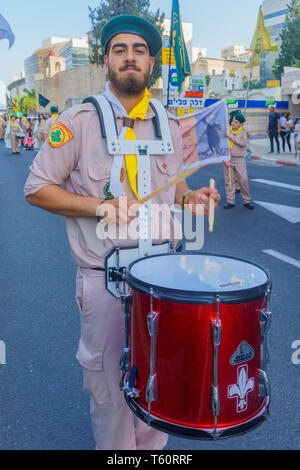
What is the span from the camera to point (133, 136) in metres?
1.97

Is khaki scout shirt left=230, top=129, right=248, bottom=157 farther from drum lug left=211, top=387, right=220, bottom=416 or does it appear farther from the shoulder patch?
drum lug left=211, top=387, right=220, bottom=416

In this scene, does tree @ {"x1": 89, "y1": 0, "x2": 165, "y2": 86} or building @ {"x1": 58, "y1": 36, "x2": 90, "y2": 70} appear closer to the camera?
tree @ {"x1": 89, "y1": 0, "x2": 165, "y2": 86}

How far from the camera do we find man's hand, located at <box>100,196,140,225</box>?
1819mm

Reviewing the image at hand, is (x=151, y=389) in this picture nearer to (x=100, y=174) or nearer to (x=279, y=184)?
(x=100, y=174)

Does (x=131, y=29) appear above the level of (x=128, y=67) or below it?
above

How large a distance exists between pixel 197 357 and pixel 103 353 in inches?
22.4

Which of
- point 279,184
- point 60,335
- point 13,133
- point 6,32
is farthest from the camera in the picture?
point 13,133

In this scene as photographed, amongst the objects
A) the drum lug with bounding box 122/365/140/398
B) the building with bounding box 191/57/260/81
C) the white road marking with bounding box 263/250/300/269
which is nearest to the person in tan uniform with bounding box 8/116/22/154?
the white road marking with bounding box 263/250/300/269

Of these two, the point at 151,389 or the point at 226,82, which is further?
the point at 226,82

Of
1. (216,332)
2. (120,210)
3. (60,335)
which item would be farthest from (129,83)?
(60,335)

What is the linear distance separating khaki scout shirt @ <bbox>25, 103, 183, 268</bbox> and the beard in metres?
0.12

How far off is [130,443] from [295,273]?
3637 millimetres
